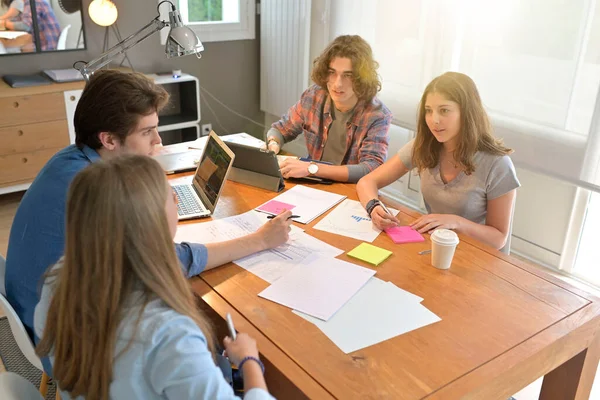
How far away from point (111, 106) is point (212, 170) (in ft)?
1.57

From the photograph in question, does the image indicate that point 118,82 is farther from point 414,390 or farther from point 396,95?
point 396,95

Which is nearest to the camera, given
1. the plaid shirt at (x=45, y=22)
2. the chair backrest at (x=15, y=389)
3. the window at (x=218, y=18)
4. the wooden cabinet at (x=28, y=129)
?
the chair backrest at (x=15, y=389)

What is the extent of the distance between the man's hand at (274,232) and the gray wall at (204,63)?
2.73 metres

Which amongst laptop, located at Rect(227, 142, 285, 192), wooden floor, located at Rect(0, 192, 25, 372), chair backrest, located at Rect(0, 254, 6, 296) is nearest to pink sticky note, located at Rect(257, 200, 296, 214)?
laptop, located at Rect(227, 142, 285, 192)

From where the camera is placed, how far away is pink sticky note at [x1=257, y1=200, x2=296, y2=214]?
1906mm

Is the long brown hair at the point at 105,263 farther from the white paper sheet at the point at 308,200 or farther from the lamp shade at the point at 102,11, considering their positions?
the lamp shade at the point at 102,11

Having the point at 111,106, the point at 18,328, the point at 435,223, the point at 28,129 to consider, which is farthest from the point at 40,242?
the point at 28,129

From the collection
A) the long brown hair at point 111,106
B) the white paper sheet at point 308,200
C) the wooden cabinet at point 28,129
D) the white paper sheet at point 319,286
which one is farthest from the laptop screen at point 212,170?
the wooden cabinet at point 28,129

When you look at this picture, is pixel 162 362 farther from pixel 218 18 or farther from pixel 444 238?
pixel 218 18

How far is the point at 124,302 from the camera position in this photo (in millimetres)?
966

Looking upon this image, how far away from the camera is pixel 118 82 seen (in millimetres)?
1609

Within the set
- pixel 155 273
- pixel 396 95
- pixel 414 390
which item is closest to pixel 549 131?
pixel 396 95

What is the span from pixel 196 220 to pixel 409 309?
800 millimetres

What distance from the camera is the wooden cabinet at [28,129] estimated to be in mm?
3252
